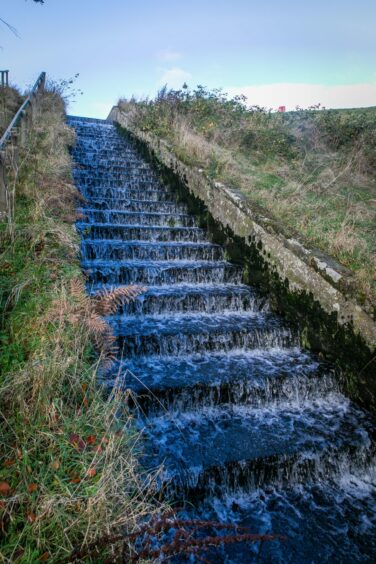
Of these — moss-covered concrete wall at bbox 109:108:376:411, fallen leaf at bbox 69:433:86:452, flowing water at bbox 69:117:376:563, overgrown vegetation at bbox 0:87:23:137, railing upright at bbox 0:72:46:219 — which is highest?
overgrown vegetation at bbox 0:87:23:137

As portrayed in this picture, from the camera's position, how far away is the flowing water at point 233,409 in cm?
270

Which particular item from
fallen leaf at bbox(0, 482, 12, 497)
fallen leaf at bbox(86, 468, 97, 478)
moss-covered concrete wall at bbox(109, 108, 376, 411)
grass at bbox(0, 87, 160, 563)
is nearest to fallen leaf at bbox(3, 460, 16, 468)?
grass at bbox(0, 87, 160, 563)

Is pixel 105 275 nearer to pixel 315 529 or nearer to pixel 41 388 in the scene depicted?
pixel 41 388

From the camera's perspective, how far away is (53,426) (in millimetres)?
2139

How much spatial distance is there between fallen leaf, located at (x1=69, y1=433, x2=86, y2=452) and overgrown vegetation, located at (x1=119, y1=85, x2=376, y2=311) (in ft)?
10.5

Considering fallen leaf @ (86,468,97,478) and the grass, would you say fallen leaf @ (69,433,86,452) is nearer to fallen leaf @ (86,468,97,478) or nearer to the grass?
the grass

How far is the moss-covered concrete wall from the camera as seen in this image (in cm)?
391

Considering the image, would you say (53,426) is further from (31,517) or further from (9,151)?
(9,151)

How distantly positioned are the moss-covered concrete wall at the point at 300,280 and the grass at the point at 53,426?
2547 mm

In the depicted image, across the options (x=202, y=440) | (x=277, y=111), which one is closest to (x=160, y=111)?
(x=277, y=111)

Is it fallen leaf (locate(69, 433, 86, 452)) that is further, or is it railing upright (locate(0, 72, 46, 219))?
railing upright (locate(0, 72, 46, 219))

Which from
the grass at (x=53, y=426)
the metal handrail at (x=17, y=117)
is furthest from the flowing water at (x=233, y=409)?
the metal handrail at (x=17, y=117)

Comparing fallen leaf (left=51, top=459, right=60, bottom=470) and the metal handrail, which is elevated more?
the metal handrail

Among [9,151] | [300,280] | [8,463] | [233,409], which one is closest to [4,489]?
[8,463]
